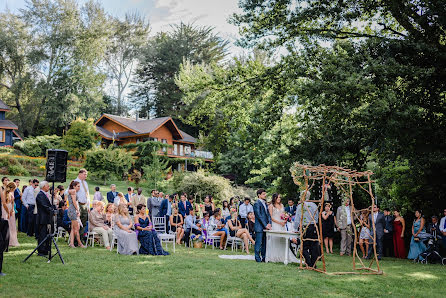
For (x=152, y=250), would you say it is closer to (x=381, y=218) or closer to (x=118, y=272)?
(x=118, y=272)

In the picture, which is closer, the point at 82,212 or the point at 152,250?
the point at 152,250

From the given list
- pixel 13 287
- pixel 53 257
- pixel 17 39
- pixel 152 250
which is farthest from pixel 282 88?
pixel 17 39

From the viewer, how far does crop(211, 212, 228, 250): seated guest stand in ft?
48.7

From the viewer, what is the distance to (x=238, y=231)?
46.2 ft

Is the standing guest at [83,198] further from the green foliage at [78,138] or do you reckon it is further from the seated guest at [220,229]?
the green foliage at [78,138]

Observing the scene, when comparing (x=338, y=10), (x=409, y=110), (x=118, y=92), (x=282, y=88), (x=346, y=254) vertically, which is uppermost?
(x=118, y=92)

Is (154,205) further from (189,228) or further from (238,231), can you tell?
(238,231)

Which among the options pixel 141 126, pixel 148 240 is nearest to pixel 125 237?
pixel 148 240

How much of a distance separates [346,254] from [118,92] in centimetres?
5173

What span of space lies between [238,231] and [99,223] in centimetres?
434

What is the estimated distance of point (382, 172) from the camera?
55.0ft

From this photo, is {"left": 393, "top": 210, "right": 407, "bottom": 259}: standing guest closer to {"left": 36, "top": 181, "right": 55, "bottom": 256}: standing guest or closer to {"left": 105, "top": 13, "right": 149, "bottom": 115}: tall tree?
{"left": 36, "top": 181, "right": 55, "bottom": 256}: standing guest

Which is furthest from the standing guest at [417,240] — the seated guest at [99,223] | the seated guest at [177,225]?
the seated guest at [99,223]

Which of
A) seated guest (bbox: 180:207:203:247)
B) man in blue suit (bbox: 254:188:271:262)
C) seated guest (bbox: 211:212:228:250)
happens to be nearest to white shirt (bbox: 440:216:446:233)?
man in blue suit (bbox: 254:188:271:262)
